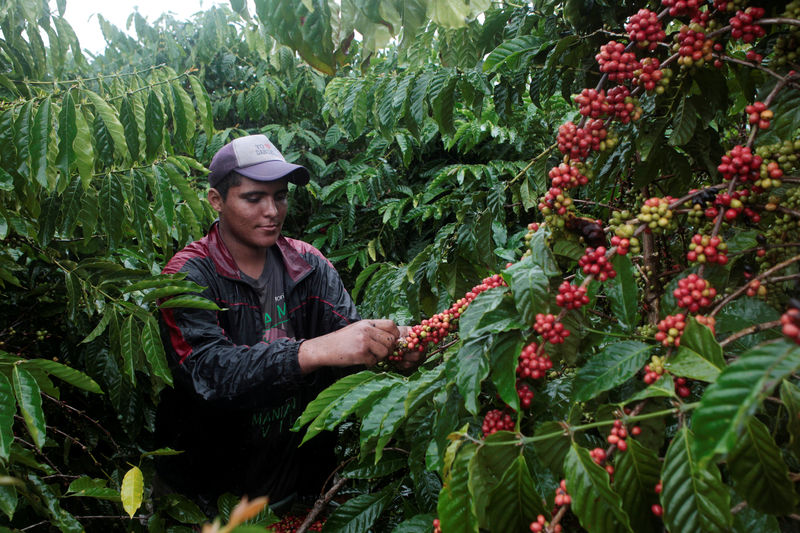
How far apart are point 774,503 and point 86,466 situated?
270 cm

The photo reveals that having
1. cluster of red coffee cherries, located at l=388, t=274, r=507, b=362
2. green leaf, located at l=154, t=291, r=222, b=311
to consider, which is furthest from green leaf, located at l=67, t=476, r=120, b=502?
cluster of red coffee cherries, located at l=388, t=274, r=507, b=362

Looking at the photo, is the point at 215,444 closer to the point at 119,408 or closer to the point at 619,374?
the point at 119,408

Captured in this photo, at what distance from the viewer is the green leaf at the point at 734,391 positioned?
1.59 feet

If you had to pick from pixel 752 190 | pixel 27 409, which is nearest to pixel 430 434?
pixel 752 190

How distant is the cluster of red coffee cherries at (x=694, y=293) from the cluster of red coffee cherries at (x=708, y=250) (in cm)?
3

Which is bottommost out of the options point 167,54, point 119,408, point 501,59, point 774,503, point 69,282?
point 119,408

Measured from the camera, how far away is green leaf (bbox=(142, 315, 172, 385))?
5.73 feet

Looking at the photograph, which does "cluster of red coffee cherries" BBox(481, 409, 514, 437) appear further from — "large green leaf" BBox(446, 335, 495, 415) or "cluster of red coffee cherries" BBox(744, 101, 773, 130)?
"cluster of red coffee cherries" BBox(744, 101, 773, 130)

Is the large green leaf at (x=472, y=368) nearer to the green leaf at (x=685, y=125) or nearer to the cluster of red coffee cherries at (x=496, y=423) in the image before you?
the cluster of red coffee cherries at (x=496, y=423)

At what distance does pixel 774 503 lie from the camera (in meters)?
0.63

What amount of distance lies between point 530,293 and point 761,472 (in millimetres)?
344

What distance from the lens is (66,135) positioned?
1637mm

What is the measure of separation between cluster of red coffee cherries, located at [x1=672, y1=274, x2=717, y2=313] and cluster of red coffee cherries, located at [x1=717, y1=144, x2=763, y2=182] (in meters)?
0.17

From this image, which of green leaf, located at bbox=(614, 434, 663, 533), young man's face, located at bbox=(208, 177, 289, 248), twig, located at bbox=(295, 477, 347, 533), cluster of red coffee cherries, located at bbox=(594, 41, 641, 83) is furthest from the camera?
young man's face, located at bbox=(208, 177, 289, 248)
